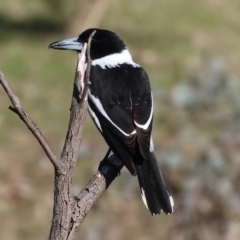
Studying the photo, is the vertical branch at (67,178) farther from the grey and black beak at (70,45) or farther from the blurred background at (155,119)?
the blurred background at (155,119)

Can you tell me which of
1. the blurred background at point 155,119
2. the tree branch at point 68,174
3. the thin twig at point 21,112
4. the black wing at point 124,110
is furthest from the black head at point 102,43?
the thin twig at point 21,112

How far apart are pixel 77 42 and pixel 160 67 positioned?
151 inches

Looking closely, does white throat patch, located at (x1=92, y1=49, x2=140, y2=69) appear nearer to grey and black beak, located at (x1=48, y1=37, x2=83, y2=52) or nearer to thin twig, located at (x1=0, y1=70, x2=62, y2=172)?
grey and black beak, located at (x1=48, y1=37, x2=83, y2=52)

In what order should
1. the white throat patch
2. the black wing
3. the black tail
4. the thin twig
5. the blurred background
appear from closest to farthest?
the thin twig, the black tail, the black wing, the white throat patch, the blurred background

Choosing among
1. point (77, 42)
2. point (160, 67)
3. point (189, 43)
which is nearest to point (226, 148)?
point (77, 42)

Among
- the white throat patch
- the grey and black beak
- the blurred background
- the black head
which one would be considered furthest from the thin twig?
the blurred background

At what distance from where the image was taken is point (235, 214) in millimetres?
5309

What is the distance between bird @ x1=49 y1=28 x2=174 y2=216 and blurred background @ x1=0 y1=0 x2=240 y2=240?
1368 mm

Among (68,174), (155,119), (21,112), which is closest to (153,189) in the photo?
(68,174)

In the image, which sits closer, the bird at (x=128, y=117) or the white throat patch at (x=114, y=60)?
the bird at (x=128, y=117)

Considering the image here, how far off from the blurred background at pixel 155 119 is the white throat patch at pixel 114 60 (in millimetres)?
1143

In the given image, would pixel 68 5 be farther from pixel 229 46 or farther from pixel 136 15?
pixel 229 46

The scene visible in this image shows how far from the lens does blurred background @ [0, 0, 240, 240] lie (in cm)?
492

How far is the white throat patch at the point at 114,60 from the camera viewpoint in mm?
3872
